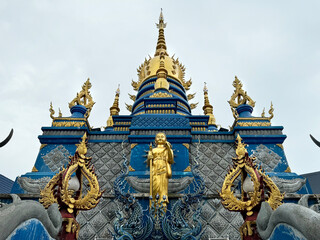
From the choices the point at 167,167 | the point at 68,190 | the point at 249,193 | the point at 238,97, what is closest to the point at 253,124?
the point at 238,97

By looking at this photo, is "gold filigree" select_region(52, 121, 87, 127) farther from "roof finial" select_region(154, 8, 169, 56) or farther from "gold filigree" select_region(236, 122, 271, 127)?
"roof finial" select_region(154, 8, 169, 56)

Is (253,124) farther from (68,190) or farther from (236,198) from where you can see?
(68,190)

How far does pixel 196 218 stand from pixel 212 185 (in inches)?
139

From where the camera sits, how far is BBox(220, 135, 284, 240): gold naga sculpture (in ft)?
14.4

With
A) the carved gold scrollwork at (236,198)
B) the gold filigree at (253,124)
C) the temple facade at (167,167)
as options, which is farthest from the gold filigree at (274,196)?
the gold filigree at (253,124)

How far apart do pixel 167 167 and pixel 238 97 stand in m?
6.68

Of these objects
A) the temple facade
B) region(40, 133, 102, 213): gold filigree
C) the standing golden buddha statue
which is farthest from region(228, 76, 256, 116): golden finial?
region(40, 133, 102, 213): gold filigree

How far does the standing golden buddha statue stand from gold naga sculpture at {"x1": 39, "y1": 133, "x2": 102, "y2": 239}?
1.98 m

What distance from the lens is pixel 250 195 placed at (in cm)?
463

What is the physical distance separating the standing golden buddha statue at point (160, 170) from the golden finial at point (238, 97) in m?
5.46

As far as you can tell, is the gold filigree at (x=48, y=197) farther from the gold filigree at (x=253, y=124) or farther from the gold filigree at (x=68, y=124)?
the gold filigree at (x=253, y=124)

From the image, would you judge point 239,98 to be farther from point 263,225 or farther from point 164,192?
point 263,225

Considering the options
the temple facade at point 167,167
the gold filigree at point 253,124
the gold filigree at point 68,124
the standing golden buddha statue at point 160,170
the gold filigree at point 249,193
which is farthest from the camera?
the gold filigree at point 68,124

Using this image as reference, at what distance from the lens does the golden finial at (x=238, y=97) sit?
11.5m
